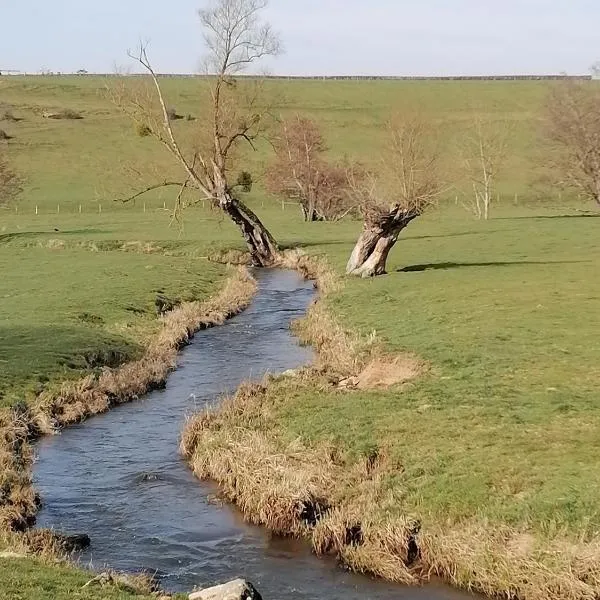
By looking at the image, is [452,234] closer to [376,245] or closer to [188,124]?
[376,245]

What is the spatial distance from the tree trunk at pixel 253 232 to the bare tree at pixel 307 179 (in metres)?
26.8

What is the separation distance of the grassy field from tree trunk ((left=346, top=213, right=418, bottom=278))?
Result: 0.97 meters

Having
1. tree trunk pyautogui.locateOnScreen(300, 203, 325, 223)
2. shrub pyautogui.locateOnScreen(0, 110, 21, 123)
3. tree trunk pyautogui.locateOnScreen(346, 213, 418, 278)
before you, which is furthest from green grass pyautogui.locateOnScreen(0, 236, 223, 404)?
shrub pyautogui.locateOnScreen(0, 110, 21, 123)

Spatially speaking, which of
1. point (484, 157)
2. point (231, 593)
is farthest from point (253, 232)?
point (231, 593)

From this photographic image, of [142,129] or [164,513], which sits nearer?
[164,513]

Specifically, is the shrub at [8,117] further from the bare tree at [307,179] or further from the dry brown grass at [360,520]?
the dry brown grass at [360,520]

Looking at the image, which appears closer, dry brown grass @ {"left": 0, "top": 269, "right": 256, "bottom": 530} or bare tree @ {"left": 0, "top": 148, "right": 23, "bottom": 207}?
dry brown grass @ {"left": 0, "top": 269, "right": 256, "bottom": 530}

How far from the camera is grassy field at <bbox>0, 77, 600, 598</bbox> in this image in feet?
44.4

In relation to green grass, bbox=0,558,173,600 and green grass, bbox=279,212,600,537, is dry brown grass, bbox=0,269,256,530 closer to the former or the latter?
green grass, bbox=0,558,173,600

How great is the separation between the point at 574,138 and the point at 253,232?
32702 millimetres

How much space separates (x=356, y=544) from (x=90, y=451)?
711 cm

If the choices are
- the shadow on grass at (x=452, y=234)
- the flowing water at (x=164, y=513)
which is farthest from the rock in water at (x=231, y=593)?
the shadow on grass at (x=452, y=234)

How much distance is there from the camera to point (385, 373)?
2077 centimetres

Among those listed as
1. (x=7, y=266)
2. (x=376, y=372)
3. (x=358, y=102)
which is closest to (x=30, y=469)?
(x=376, y=372)
